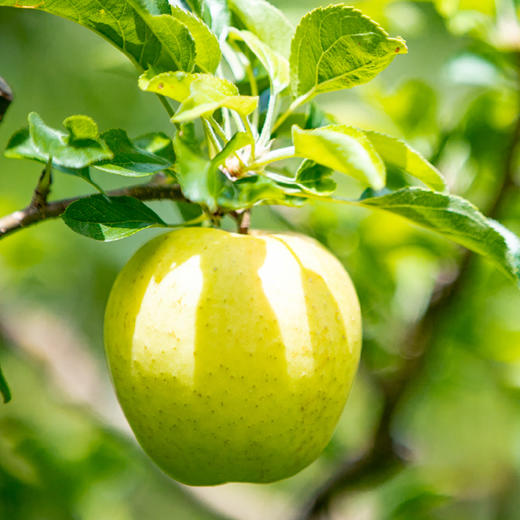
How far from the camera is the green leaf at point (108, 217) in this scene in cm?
50

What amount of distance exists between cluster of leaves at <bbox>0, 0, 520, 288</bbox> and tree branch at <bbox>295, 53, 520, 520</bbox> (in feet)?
1.71

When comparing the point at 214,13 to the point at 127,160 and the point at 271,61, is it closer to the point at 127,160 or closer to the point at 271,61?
the point at 271,61

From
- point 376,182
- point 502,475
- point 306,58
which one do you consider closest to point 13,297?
point 306,58

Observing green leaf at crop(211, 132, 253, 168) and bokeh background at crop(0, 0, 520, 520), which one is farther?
bokeh background at crop(0, 0, 520, 520)

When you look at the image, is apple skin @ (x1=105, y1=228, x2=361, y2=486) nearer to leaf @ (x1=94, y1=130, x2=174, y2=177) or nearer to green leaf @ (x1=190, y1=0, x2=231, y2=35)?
leaf @ (x1=94, y1=130, x2=174, y2=177)

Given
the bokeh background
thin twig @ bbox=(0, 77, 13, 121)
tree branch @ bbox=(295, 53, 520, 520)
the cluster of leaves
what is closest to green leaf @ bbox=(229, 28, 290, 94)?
the cluster of leaves

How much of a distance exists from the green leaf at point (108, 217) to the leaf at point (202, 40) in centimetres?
13

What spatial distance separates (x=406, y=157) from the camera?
52 cm

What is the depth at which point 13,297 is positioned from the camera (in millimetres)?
1456

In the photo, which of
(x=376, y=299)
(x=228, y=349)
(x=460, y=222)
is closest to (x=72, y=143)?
(x=228, y=349)

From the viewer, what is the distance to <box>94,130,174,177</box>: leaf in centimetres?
50

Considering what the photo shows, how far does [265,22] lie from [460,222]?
0.94 feet

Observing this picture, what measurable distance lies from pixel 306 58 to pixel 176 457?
1.22ft

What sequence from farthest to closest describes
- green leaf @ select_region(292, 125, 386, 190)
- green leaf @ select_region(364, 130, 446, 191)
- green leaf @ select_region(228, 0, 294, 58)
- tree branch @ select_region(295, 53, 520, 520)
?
tree branch @ select_region(295, 53, 520, 520)
green leaf @ select_region(228, 0, 294, 58)
green leaf @ select_region(364, 130, 446, 191)
green leaf @ select_region(292, 125, 386, 190)
